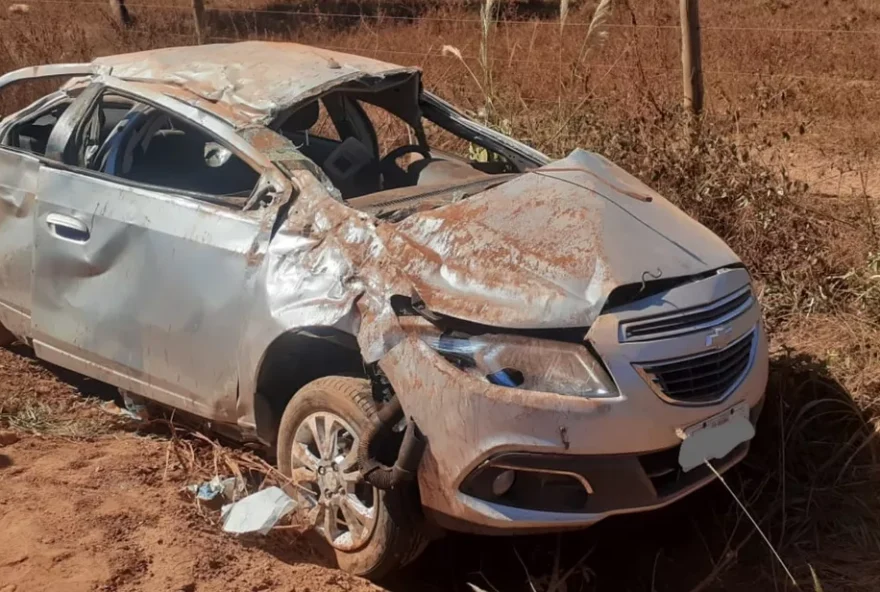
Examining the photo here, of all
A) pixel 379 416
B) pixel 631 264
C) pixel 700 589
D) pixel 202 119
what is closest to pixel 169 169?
pixel 202 119

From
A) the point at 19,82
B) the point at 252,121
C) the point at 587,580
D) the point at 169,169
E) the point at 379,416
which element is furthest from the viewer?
the point at 19,82

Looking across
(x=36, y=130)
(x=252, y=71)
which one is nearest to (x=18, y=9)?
(x=36, y=130)

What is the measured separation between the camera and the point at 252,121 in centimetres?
371

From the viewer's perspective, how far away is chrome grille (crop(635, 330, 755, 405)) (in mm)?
2875

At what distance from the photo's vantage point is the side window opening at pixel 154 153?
4.19 meters

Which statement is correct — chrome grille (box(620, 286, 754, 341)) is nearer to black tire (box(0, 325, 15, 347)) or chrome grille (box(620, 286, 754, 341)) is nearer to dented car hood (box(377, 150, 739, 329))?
dented car hood (box(377, 150, 739, 329))

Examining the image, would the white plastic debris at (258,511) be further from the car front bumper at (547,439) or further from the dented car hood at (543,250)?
the dented car hood at (543,250)

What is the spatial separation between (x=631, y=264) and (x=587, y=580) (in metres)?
1.18

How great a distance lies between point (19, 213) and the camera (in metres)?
4.31

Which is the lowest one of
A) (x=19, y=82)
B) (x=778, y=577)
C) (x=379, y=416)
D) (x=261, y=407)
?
(x=778, y=577)

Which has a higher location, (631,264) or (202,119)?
(202,119)

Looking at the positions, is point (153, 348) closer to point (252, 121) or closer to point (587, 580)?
point (252, 121)

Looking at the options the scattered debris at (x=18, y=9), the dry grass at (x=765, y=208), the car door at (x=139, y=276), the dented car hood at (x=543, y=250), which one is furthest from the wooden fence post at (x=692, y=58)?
the scattered debris at (x=18, y=9)

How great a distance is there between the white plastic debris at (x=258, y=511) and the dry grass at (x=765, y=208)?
528 mm
